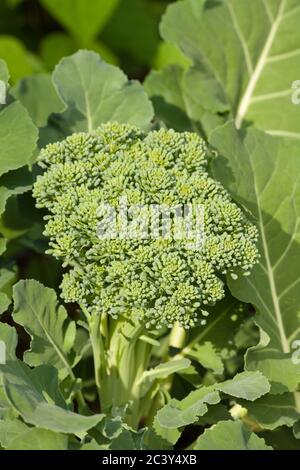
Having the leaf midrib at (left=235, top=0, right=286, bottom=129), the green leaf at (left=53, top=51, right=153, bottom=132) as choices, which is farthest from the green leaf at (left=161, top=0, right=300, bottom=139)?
the green leaf at (left=53, top=51, right=153, bottom=132)

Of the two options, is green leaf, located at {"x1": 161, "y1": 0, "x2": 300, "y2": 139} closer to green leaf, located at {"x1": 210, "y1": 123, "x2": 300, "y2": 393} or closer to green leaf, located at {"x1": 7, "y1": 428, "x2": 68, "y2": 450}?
green leaf, located at {"x1": 210, "y1": 123, "x2": 300, "y2": 393}

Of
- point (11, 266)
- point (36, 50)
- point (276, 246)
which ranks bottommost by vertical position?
point (36, 50)

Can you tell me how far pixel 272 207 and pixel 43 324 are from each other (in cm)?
38

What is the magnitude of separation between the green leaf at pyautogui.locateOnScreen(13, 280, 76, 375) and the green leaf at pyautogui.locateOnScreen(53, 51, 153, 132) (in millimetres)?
314

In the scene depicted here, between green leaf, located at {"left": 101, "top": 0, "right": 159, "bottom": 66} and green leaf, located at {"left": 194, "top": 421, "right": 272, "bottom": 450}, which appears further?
green leaf, located at {"left": 101, "top": 0, "right": 159, "bottom": 66}

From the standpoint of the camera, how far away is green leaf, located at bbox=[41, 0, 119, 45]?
1994 millimetres

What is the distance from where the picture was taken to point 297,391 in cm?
118

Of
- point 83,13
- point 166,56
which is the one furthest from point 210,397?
point 83,13

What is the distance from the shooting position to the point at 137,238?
41.0 inches

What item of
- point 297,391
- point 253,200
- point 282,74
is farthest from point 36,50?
point 297,391
